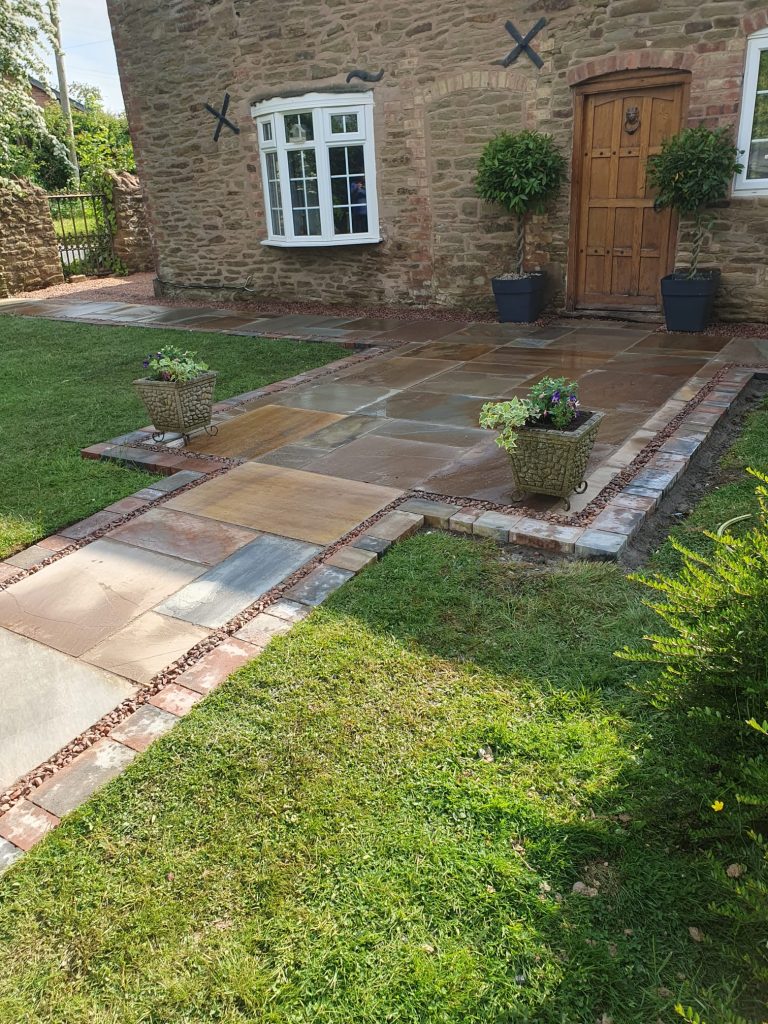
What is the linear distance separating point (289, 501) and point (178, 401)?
130 cm

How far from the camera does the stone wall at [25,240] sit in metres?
12.7

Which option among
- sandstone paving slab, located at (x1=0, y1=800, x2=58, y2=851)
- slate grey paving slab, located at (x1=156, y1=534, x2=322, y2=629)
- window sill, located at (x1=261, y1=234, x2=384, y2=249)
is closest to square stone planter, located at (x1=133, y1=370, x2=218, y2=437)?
slate grey paving slab, located at (x1=156, y1=534, x2=322, y2=629)

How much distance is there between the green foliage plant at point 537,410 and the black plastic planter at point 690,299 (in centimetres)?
424

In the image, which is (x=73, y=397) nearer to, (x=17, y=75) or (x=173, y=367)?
(x=173, y=367)

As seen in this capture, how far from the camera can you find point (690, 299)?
285 inches

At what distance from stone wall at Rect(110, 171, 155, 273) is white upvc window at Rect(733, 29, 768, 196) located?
1073cm

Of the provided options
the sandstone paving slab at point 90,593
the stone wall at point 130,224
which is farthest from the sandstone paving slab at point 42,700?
the stone wall at point 130,224

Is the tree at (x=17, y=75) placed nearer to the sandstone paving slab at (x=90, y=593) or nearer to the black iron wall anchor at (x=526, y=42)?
the black iron wall anchor at (x=526, y=42)

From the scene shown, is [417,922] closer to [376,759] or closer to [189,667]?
[376,759]

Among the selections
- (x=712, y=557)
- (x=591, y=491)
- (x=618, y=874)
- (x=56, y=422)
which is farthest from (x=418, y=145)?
(x=618, y=874)

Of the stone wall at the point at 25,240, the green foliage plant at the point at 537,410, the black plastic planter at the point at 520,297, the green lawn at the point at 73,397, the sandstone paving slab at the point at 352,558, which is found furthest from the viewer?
the stone wall at the point at 25,240

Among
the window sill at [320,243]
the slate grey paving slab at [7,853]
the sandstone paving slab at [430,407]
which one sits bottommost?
the slate grey paving slab at [7,853]

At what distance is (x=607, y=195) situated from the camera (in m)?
7.90

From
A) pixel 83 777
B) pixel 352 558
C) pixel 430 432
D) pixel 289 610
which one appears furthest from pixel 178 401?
pixel 83 777
